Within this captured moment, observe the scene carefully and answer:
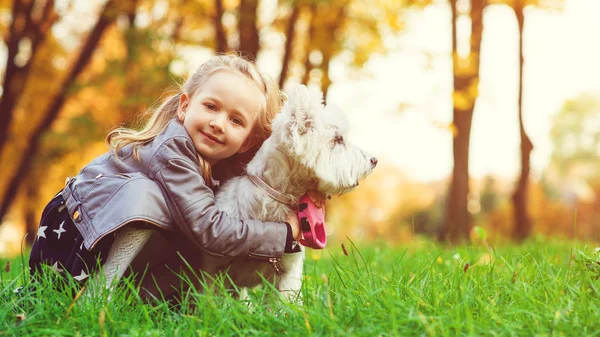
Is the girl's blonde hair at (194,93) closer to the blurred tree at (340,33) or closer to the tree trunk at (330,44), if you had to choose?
the blurred tree at (340,33)

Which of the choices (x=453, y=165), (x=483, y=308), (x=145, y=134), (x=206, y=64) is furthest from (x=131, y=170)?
(x=453, y=165)

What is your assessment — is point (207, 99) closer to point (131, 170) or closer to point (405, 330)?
point (131, 170)

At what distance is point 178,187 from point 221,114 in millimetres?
588

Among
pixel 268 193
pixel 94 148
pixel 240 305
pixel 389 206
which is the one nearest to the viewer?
pixel 240 305

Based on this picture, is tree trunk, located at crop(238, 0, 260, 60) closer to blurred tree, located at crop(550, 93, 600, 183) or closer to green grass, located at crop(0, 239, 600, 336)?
green grass, located at crop(0, 239, 600, 336)

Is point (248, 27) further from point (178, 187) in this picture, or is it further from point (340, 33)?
point (178, 187)

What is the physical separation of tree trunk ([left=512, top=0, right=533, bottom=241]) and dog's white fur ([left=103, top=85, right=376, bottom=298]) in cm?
827

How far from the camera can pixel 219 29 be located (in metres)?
10.0

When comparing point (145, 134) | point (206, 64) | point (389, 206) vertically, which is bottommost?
point (389, 206)

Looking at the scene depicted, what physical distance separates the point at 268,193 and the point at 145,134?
885 millimetres

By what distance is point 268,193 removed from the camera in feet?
9.89

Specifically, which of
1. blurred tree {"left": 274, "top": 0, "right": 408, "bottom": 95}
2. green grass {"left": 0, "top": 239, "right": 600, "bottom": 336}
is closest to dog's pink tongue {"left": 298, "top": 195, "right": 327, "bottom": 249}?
green grass {"left": 0, "top": 239, "right": 600, "bottom": 336}

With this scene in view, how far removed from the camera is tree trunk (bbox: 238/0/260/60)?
9688 millimetres

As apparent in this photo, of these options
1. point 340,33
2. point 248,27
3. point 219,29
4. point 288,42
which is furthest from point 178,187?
point 340,33
